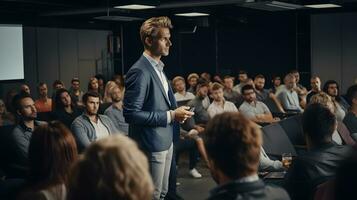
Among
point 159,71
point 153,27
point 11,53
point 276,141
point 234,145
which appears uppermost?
point 11,53

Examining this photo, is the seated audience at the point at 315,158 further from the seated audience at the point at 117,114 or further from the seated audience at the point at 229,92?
the seated audience at the point at 229,92

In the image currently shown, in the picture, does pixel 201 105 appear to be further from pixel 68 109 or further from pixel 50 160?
pixel 50 160

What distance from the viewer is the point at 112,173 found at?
132 cm

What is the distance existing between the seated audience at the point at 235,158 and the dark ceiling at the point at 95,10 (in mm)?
6423

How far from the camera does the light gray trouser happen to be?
9.50 feet

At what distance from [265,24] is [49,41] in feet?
16.4

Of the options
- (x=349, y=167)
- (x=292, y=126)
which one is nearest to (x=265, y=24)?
(x=292, y=126)

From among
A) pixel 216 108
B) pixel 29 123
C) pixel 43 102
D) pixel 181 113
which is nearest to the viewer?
pixel 181 113

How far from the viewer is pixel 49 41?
11.7 m

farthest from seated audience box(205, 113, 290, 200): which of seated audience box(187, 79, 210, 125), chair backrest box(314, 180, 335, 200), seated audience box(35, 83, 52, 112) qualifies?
seated audience box(35, 83, 52, 112)

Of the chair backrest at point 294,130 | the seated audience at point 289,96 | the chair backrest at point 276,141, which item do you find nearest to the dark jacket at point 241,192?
the chair backrest at point 276,141

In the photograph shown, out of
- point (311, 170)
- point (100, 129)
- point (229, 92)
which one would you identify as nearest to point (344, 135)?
point (311, 170)

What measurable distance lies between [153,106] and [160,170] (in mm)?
348

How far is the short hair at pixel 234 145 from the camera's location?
169cm
